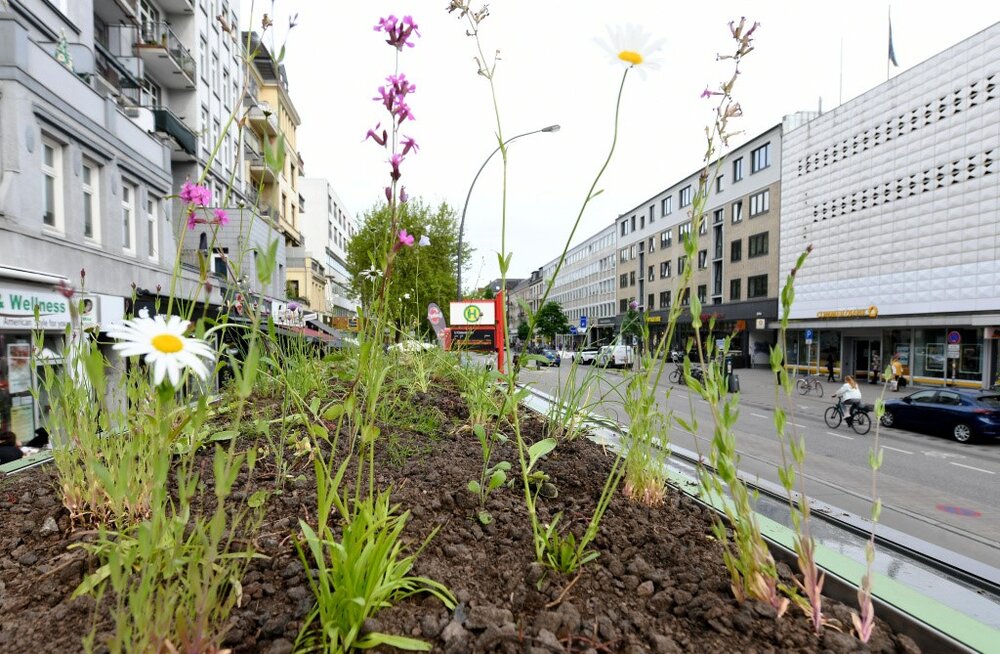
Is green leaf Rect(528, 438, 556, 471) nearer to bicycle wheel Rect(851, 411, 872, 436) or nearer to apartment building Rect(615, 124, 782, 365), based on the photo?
bicycle wheel Rect(851, 411, 872, 436)

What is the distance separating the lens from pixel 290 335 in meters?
4.10

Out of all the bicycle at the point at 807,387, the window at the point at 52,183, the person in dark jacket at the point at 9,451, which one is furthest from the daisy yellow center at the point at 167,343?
the bicycle at the point at 807,387

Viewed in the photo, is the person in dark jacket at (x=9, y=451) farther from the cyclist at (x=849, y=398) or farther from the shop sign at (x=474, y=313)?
the cyclist at (x=849, y=398)

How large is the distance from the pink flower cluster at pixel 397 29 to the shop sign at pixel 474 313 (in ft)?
28.1

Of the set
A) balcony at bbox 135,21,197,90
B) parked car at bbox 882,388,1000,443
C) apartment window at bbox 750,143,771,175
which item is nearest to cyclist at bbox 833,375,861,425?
parked car at bbox 882,388,1000,443

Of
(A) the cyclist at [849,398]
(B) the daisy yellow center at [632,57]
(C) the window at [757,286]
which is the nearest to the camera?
(B) the daisy yellow center at [632,57]

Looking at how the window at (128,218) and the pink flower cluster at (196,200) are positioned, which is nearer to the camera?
the pink flower cluster at (196,200)

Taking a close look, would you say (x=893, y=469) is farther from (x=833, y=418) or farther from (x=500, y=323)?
(x=500, y=323)

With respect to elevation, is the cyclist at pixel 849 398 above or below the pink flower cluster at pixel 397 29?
below

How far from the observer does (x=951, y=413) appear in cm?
1272

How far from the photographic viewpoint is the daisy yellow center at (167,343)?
39.9 inches

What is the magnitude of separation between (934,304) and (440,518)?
28829 millimetres

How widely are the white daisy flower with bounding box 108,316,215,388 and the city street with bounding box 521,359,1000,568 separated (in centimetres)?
171

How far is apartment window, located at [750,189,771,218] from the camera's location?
35.1 meters
